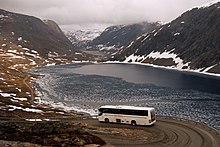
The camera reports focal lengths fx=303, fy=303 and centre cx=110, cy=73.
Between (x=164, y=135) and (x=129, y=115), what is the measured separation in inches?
495

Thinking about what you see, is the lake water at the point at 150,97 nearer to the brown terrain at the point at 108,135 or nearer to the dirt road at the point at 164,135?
the dirt road at the point at 164,135

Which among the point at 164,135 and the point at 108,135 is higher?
the point at 108,135

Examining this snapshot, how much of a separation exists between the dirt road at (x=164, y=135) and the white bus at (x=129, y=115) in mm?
Result: 1523

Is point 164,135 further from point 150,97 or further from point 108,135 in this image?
point 150,97

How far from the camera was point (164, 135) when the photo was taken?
198 feet

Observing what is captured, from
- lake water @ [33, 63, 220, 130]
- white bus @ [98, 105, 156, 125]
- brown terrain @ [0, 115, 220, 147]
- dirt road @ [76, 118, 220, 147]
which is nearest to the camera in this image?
brown terrain @ [0, 115, 220, 147]

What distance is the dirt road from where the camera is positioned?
54.6 meters

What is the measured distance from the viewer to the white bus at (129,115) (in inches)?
2707

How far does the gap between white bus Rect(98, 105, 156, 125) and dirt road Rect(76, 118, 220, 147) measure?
1.52 metres

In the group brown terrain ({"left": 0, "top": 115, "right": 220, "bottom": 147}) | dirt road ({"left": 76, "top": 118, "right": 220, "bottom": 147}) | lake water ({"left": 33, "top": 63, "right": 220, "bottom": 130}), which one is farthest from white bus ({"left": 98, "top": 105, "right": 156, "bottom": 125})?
lake water ({"left": 33, "top": 63, "right": 220, "bottom": 130})

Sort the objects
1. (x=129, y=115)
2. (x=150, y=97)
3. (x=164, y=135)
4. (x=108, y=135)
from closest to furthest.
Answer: (x=108, y=135) → (x=164, y=135) → (x=129, y=115) → (x=150, y=97)

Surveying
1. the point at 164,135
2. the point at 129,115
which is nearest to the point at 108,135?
the point at 164,135

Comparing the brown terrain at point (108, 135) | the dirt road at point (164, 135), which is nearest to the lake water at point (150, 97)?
the dirt road at point (164, 135)

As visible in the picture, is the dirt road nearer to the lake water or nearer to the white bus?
the white bus
